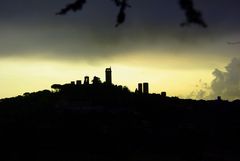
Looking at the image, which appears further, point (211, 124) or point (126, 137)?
point (211, 124)

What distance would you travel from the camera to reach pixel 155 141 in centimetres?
4312

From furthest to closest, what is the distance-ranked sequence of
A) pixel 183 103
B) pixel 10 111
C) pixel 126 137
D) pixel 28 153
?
pixel 183 103 < pixel 10 111 < pixel 126 137 < pixel 28 153

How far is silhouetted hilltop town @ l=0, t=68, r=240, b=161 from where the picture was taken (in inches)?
1534

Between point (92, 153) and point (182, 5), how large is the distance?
3613 cm

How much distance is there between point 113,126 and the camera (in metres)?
40.0

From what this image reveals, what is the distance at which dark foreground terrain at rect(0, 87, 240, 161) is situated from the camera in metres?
38.9

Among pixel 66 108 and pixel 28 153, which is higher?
pixel 66 108

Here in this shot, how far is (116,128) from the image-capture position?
39.9 m

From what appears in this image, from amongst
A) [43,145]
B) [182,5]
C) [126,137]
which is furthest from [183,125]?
[182,5]

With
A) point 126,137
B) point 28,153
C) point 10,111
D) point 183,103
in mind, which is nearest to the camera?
point 28,153

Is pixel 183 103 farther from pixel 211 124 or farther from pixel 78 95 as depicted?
pixel 78 95

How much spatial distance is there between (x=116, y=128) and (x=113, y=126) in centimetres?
31

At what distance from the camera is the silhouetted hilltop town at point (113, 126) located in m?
39.0

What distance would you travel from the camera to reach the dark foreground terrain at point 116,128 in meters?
38.9
